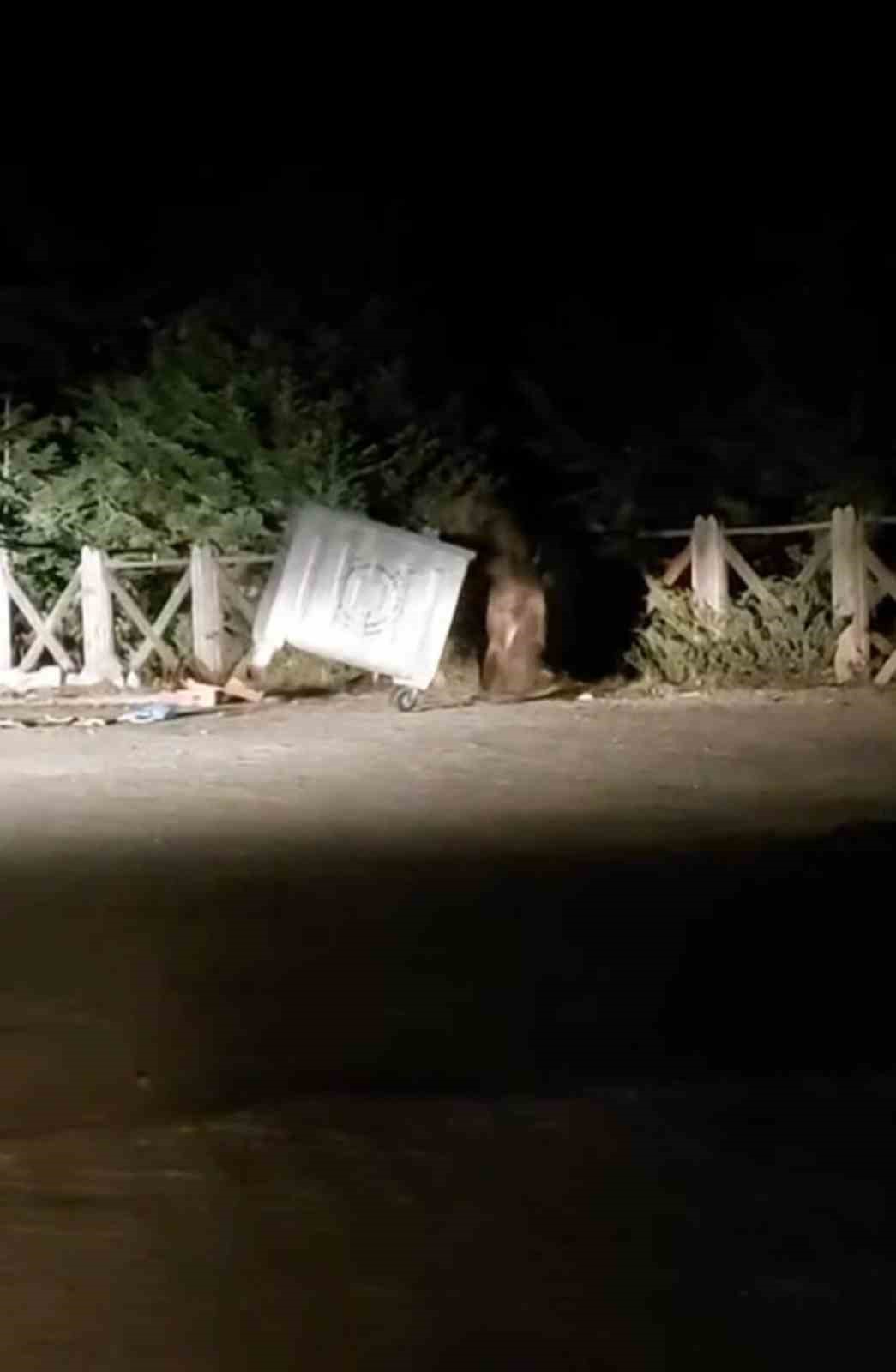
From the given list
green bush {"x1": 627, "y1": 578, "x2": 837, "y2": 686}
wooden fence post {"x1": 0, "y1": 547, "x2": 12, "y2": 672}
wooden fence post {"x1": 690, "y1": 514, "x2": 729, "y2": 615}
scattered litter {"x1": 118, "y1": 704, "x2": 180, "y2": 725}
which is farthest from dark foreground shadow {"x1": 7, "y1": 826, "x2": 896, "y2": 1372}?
wooden fence post {"x1": 0, "y1": 547, "x2": 12, "y2": 672}

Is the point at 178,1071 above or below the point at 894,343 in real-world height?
below

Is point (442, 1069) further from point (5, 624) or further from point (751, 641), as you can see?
point (5, 624)

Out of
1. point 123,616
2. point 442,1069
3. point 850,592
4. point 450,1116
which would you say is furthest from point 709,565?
point 450,1116

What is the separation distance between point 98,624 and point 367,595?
139 inches

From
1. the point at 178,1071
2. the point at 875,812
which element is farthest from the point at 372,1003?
the point at 875,812

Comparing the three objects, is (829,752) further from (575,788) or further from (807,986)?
(807,986)

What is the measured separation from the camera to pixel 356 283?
27.2 m

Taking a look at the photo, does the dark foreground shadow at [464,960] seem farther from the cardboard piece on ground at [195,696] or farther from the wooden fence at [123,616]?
the wooden fence at [123,616]

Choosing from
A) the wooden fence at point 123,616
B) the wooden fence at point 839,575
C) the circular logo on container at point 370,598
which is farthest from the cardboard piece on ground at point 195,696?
the wooden fence at point 839,575

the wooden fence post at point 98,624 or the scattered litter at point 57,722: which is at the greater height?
the wooden fence post at point 98,624

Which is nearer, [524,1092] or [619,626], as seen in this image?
[524,1092]

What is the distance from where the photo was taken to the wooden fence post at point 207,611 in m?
23.4

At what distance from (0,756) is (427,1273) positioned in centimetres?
1300

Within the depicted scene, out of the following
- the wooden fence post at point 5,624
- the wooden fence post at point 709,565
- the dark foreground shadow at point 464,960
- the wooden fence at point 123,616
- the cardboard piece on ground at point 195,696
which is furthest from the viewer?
the wooden fence post at point 5,624
